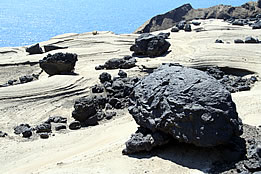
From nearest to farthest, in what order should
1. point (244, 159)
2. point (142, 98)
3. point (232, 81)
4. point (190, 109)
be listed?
1. point (190, 109)
2. point (244, 159)
3. point (142, 98)
4. point (232, 81)

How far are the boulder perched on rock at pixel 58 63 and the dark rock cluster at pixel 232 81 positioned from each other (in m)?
6.62

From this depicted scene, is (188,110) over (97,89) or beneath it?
over

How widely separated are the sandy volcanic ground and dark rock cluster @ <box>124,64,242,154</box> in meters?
0.65

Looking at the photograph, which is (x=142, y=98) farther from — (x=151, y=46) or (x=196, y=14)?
(x=196, y=14)

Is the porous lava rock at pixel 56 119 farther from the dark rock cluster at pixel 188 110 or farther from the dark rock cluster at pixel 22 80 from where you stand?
the dark rock cluster at pixel 22 80

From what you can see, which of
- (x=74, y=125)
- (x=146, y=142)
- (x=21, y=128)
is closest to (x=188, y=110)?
(x=146, y=142)

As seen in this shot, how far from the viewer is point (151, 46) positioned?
1964 cm

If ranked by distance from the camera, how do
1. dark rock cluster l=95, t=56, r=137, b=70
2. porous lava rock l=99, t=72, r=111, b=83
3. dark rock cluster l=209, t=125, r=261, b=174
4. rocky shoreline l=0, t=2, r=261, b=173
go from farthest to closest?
dark rock cluster l=95, t=56, r=137, b=70
porous lava rock l=99, t=72, r=111, b=83
rocky shoreline l=0, t=2, r=261, b=173
dark rock cluster l=209, t=125, r=261, b=174

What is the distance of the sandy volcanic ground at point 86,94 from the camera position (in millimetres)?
8406

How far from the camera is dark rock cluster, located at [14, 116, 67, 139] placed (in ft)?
37.9

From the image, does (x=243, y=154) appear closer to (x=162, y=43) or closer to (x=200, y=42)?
(x=162, y=43)

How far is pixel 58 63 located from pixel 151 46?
5585 mm

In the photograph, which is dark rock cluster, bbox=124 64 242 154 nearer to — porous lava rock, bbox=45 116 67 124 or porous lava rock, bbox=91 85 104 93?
porous lava rock, bbox=45 116 67 124

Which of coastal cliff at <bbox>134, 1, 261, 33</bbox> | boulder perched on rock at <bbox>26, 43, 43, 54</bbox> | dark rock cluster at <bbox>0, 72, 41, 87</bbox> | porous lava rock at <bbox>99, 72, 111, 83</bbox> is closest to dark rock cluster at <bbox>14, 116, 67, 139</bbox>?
porous lava rock at <bbox>99, 72, 111, 83</bbox>
